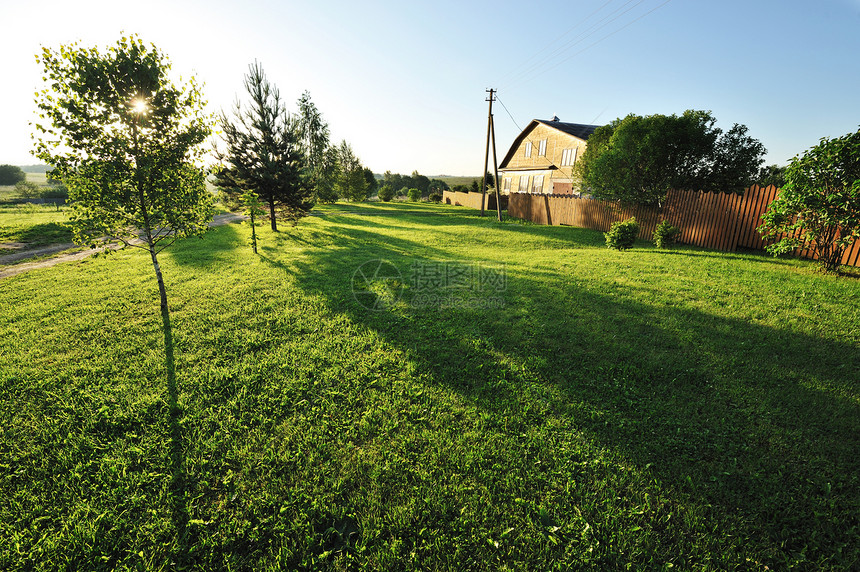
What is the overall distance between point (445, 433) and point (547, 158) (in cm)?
3313

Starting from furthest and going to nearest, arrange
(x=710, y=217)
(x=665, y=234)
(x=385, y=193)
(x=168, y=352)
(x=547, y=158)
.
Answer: (x=385, y=193), (x=547, y=158), (x=665, y=234), (x=710, y=217), (x=168, y=352)

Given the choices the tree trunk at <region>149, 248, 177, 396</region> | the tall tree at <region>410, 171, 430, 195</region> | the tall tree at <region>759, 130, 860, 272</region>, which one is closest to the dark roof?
the tall tree at <region>759, 130, 860, 272</region>

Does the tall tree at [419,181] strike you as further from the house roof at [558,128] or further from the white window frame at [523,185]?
the white window frame at [523,185]

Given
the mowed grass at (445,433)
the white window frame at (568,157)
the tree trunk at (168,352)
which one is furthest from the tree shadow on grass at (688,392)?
the white window frame at (568,157)

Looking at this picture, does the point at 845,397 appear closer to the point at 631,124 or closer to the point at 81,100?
the point at 81,100

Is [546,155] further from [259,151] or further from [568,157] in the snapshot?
[259,151]

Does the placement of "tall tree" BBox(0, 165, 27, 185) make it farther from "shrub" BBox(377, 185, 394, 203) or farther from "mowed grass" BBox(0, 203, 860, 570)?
"mowed grass" BBox(0, 203, 860, 570)

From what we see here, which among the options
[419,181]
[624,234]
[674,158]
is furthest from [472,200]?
[419,181]

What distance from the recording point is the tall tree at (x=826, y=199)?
22.0ft

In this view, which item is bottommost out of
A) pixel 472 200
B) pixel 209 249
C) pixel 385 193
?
pixel 209 249

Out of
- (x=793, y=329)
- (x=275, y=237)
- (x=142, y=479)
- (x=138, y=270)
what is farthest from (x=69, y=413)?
(x=275, y=237)

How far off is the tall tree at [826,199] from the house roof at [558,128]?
2182 centimetres

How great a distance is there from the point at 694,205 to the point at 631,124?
16.0 ft

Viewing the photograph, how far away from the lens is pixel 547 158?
31109 mm
